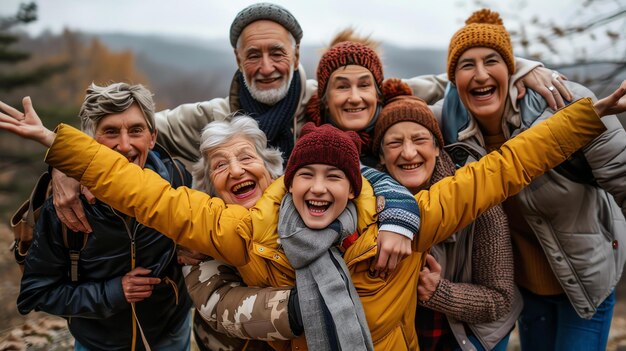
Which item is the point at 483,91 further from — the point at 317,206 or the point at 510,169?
the point at 317,206

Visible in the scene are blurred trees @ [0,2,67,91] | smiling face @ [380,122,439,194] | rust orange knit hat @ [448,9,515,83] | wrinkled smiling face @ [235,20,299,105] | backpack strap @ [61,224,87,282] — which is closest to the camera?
backpack strap @ [61,224,87,282]

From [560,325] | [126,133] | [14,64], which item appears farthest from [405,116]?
[14,64]

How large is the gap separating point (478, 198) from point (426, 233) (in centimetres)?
28

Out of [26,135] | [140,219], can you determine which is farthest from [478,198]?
[26,135]

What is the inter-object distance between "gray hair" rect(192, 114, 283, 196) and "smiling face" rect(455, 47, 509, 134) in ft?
3.70

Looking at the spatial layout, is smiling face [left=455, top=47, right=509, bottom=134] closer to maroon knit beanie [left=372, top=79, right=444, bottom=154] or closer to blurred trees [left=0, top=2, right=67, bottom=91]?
maroon knit beanie [left=372, top=79, right=444, bottom=154]

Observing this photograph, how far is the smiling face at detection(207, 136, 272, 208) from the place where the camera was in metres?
2.63

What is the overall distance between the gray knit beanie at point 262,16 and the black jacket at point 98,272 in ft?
3.50

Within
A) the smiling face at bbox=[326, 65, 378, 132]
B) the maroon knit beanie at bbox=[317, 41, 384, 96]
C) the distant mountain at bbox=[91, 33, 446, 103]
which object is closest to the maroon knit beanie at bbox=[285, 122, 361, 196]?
the smiling face at bbox=[326, 65, 378, 132]

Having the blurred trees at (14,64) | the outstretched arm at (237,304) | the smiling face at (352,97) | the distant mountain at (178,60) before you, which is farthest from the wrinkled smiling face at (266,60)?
the distant mountain at (178,60)

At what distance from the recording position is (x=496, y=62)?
287cm

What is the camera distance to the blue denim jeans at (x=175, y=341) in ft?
9.83

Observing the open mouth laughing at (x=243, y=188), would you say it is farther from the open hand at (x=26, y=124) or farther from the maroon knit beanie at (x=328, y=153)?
the open hand at (x=26, y=124)

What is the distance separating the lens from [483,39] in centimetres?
284
